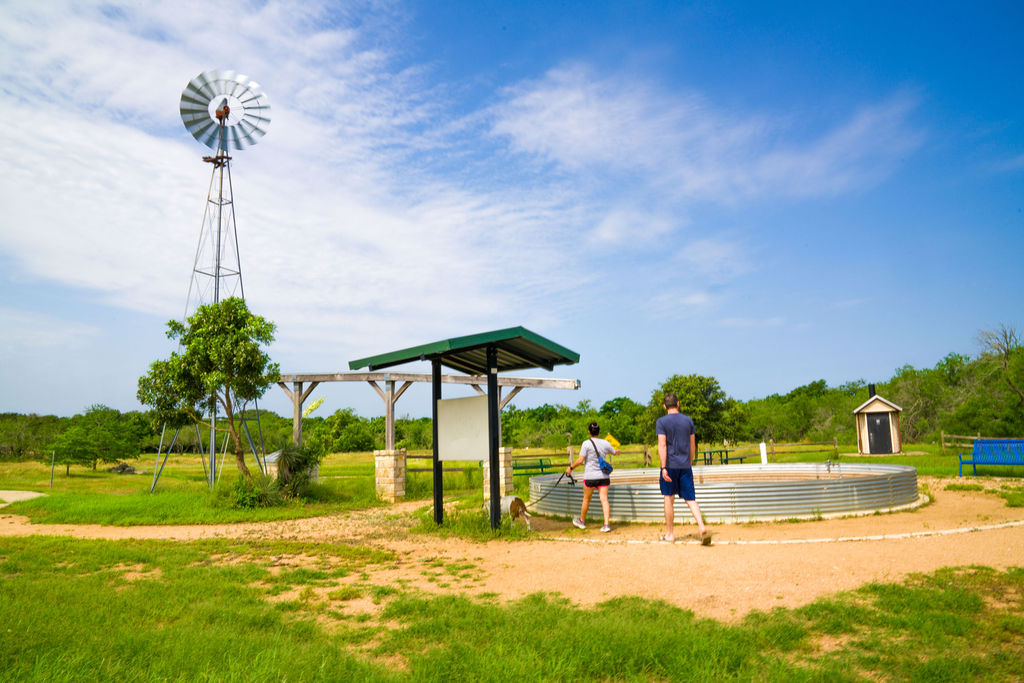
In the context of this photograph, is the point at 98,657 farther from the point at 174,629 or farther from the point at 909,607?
the point at 909,607

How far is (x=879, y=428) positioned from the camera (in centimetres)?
2900

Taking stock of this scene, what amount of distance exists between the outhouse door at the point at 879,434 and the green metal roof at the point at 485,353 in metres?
24.6

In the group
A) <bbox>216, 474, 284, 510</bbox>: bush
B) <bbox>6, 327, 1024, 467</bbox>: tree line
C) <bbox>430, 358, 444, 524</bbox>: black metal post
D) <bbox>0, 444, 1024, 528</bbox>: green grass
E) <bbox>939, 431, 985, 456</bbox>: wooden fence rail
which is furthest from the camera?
<bbox>6, 327, 1024, 467</bbox>: tree line

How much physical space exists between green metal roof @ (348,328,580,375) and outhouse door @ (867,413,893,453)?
24.6 meters

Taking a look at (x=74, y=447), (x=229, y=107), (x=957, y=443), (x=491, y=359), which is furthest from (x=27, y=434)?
(x=957, y=443)

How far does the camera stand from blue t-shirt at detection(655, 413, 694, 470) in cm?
762

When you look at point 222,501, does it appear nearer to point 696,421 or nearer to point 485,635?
point 485,635

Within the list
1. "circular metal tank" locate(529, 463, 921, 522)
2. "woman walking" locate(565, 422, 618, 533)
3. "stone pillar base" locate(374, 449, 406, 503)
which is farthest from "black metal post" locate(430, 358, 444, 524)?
"stone pillar base" locate(374, 449, 406, 503)

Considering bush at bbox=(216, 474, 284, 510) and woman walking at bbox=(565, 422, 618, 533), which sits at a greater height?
woman walking at bbox=(565, 422, 618, 533)

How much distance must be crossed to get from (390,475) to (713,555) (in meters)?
9.42

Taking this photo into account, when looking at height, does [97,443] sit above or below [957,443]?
above

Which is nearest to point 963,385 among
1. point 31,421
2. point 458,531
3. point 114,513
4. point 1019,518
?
point 1019,518

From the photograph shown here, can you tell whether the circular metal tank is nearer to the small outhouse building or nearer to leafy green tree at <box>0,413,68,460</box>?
the small outhouse building

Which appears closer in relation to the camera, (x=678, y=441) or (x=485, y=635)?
(x=485, y=635)
